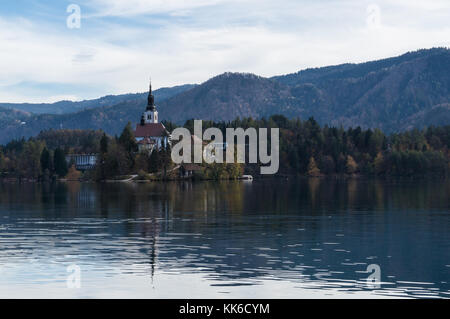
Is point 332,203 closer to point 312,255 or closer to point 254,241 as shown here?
point 254,241

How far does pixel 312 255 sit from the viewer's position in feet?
160

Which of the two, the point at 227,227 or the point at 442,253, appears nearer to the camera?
the point at 442,253

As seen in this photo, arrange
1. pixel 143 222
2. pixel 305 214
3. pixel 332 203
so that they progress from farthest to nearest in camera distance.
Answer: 1. pixel 332 203
2. pixel 305 214
3. pixel 143 222

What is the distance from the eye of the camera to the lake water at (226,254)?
37.4 m

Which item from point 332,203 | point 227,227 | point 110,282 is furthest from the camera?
point 332,203

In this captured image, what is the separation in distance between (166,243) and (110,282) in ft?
54.2

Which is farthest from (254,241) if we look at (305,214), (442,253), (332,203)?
(332,203)

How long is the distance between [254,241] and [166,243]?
6891 mm

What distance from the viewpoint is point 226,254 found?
49.3 m

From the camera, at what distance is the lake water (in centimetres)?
3744
